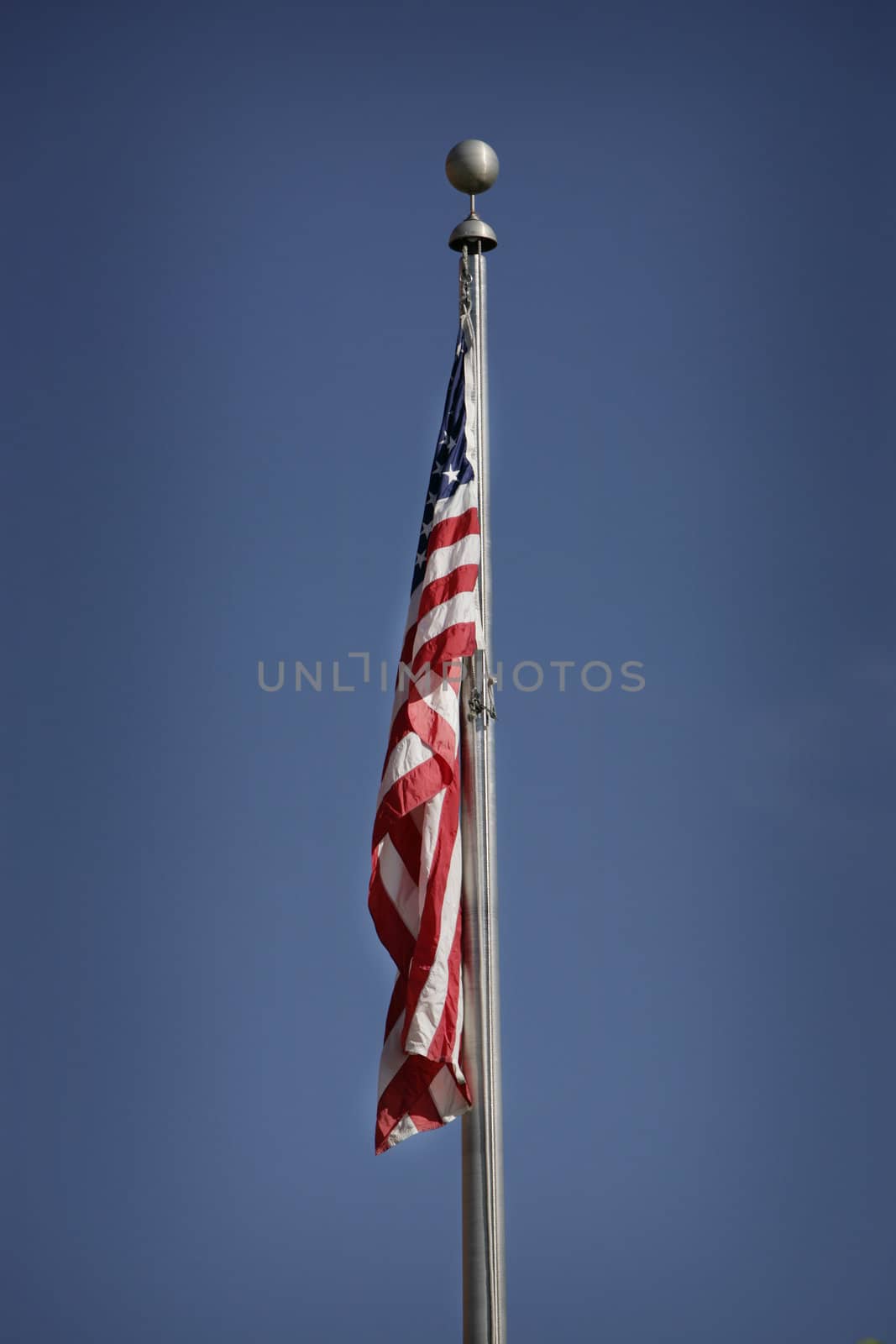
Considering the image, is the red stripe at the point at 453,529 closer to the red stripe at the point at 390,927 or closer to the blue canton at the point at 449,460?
the blue canton at the point at 449,460

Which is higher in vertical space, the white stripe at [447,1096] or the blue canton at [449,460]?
the blue canton at [449,460]

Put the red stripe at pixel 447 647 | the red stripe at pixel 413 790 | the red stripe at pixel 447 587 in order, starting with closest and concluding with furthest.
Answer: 1. the red stripe at pixel 413 790
2. the red stripe at pixel 447 647
3. the red stripe at pixel 447 587

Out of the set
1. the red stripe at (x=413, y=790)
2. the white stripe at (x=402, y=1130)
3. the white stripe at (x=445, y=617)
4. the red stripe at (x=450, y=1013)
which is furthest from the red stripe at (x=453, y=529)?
the white stripe at (x=402, y=1130)

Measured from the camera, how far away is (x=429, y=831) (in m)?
16.9

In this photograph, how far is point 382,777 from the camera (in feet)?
56.7

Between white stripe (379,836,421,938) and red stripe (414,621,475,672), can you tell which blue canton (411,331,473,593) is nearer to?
red stripe (414,621,475,672)

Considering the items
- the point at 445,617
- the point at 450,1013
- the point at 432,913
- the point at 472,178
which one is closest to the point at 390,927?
the point at 432,913

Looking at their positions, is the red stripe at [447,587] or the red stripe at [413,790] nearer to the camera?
the red stripe at [413,790]

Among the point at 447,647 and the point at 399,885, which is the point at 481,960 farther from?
the point at 447,647

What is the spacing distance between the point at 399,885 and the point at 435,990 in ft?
4.06

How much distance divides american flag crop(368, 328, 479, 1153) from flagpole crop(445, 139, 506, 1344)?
14 cm

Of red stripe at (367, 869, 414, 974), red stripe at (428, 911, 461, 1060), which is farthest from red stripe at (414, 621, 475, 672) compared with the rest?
red stripe at (428, 911, 461, 1060)

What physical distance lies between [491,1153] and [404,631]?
527cm

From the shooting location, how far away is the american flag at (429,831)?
16.5m
